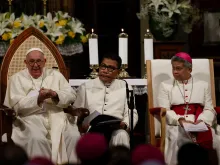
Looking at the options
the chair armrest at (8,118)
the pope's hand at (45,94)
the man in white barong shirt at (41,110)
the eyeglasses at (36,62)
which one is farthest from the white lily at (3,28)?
the pope's hand at (45,94)

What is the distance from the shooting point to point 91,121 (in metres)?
6.00

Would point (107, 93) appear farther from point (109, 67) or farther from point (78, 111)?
point (78, 111)

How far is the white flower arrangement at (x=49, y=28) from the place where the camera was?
7020 mm

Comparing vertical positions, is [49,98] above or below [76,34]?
below

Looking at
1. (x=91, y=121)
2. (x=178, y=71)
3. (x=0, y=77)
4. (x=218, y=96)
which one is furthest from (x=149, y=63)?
(x=218, y=96)

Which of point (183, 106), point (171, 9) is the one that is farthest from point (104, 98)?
point (171, 9)

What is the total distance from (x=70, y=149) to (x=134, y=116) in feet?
2.41

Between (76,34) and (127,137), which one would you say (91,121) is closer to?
(127,137)

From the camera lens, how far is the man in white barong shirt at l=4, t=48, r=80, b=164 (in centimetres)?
589

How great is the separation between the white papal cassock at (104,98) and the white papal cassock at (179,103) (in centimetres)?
36

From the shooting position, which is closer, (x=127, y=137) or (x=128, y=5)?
(x=127, y=137)

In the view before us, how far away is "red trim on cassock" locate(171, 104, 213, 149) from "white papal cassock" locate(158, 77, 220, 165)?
4 cm

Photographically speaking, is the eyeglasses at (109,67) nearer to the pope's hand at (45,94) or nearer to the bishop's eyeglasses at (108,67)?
the bishop's eyeglasses at (108,67)

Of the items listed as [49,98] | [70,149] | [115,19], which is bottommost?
[70,149]
